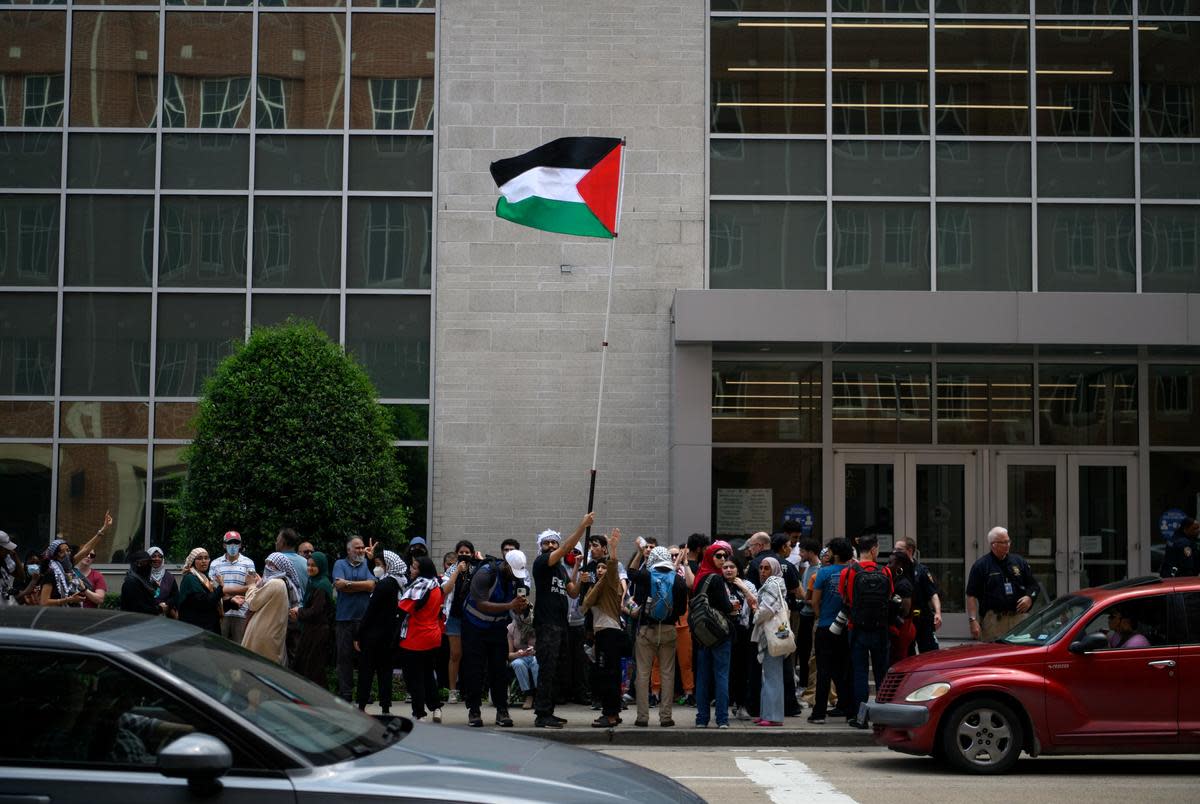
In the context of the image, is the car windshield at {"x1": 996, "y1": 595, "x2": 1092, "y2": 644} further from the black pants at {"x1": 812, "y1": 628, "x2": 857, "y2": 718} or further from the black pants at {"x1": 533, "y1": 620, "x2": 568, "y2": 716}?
the black pants at {"x1": 533, "y1": 620, "x2": 568, "y2": 716}

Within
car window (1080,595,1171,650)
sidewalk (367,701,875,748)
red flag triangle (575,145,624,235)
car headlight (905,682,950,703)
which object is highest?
red flag triangle (575,145,624,235)

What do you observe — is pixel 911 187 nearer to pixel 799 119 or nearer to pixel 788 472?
pixel 799 119

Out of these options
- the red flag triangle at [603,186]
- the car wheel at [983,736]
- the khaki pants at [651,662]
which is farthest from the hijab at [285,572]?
the car wheel at [983,736]

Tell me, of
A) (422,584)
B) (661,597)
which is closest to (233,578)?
(422,584)

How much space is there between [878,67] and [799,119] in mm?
1532

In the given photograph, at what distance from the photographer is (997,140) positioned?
2183 centimetres

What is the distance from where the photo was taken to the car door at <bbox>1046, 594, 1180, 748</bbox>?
1090cm

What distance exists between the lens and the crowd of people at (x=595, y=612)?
13891 millimetres

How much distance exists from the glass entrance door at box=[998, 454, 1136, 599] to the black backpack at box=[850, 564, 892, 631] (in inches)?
317

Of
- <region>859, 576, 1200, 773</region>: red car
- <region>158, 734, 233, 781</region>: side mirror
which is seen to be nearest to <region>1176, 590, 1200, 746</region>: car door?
<region>859, 576, 1200, 773</region>: red car

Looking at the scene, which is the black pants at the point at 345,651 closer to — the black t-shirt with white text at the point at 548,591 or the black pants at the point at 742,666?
the black t-shirt with white text at the point at 548,591

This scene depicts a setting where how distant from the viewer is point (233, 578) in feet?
51.8

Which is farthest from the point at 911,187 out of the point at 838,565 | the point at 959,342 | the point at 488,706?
the point at 488,706

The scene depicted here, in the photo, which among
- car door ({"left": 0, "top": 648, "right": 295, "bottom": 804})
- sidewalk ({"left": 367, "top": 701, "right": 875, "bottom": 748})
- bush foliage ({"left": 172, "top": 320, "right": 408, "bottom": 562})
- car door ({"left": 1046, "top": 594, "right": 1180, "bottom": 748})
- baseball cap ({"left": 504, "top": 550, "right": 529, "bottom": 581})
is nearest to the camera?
car door ({"left": 0, "top": 648, "right": 295, "bottom": 804})
